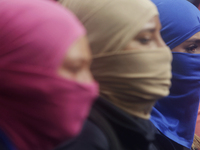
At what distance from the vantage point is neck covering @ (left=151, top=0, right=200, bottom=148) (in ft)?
3.85

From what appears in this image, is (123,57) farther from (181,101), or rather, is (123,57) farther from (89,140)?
(181,101)

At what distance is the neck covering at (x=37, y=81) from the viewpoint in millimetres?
464

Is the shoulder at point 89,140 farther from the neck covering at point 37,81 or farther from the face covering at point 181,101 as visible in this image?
the face covering at point 181,101

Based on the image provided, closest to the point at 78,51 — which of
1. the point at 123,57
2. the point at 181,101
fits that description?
the point at 123,57

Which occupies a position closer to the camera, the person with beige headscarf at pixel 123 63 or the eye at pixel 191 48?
the person with beige headscarf at pixel 123 63

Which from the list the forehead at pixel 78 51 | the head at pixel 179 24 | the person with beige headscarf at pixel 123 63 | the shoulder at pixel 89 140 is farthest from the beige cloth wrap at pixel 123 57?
the head at pixel 179 24

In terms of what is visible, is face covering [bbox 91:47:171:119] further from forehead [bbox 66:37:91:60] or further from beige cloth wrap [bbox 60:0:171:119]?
forehead [bbox 66:37:91:60]

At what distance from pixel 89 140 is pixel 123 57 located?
0.95 feet

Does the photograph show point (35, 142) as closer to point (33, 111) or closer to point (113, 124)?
point (33, 111)

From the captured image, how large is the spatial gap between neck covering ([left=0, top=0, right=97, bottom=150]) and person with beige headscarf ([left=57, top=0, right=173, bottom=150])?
0.71ft

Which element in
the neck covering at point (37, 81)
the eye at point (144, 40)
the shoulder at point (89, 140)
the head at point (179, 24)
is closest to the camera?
the neck covering at point (37, 81)

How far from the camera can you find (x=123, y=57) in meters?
0.73

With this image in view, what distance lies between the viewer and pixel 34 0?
539 millimetres

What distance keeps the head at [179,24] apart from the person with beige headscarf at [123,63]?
1.40 ft
